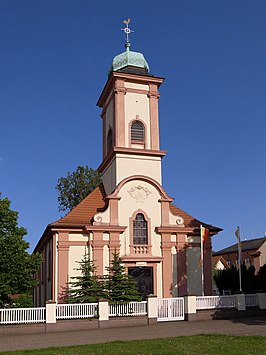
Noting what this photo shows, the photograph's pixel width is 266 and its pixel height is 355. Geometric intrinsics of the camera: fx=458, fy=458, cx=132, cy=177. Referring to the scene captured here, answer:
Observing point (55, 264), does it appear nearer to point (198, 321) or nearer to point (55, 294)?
point (55, 294)

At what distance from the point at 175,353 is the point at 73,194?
3625cm

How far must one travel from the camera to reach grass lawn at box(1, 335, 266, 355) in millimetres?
11930

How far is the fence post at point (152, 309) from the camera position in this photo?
68.7 feet

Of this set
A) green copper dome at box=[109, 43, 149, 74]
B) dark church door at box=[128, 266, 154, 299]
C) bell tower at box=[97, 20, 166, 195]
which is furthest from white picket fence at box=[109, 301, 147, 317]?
green copper dome at box=[109, 43, 149, 74]

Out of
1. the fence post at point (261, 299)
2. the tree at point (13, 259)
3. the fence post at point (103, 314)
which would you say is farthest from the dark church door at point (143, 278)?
the tree at point (13, 259)

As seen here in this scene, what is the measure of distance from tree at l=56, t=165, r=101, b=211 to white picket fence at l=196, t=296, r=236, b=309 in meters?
25.5

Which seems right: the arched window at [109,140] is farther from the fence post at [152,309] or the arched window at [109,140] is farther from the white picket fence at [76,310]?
the white picket fence at [76,310]

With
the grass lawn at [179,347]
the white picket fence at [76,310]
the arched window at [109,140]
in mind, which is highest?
the arched window at [109,140]

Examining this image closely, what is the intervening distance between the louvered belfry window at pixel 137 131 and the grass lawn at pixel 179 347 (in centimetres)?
1648

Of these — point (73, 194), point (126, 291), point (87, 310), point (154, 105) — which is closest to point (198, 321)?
point (126, 291)

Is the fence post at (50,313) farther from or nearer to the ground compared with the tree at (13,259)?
nearer to the ground

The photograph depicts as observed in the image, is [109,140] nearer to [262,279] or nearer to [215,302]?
[215,302]

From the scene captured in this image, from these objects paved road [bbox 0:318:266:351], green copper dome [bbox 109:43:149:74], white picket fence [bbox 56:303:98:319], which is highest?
green copper dome [bbox 109:43:149:74]

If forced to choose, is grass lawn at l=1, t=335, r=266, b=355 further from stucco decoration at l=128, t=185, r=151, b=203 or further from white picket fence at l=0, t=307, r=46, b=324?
stucco decoration at l=128, t=185, r=151, b=203
